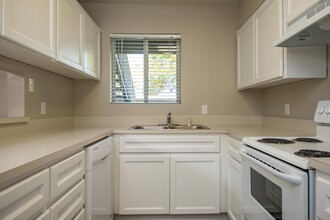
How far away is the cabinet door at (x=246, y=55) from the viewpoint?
2.20m

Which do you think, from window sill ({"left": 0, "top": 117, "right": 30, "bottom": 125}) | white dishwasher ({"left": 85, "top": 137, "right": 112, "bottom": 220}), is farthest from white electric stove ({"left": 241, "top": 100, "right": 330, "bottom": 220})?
window sill ({"left": 0, "top": 117, "right": 30, "bottom": 125})

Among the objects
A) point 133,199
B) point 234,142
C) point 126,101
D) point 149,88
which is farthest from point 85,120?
point 234,142

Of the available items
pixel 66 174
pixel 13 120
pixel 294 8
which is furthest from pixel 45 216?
pixel 294 8

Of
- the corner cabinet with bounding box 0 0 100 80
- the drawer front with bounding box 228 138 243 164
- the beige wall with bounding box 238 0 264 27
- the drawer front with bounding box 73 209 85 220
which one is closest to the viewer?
the corner cabinet with bounding box 0 0 100 80

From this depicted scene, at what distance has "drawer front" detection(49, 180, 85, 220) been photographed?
41.5 inches

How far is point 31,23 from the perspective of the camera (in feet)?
4.26

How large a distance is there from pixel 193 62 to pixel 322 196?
7.01ft

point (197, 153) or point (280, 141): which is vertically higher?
point (280, 141)

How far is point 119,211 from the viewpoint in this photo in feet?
7.03

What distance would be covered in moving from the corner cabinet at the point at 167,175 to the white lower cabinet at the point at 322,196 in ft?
4.28

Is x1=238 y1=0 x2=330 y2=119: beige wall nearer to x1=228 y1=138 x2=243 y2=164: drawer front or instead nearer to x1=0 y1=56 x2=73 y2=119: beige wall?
x1=228 y1=138 x2=243 y2=164: drawer front

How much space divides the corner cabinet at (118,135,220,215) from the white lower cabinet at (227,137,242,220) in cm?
12

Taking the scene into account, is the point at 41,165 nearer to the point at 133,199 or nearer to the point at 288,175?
the point at 288,175

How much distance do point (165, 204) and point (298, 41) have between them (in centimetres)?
173
